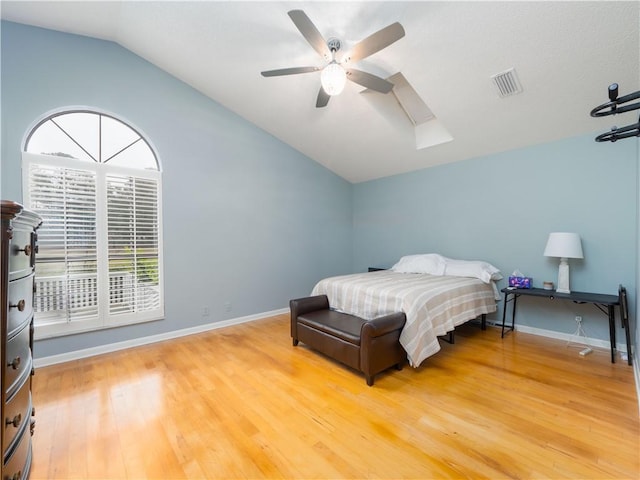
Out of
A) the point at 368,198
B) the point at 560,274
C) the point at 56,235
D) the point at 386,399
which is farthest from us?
the point at 368,198

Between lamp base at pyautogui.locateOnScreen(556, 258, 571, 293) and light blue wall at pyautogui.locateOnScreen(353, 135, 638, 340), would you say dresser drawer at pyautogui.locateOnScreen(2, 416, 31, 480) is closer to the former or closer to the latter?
lamp base at pyautogui.locateOnScreen(556, 258, 571, 293)

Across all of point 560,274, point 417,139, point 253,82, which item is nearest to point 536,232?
point 560,274

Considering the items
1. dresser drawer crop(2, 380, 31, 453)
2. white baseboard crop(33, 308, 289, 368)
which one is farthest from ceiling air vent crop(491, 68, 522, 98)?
white baseboard crop(33, 308, 289, 368)

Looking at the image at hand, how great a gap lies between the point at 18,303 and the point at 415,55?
11.1 ft

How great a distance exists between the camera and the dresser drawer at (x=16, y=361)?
1.09m

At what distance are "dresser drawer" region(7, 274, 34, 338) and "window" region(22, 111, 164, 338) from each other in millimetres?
1921

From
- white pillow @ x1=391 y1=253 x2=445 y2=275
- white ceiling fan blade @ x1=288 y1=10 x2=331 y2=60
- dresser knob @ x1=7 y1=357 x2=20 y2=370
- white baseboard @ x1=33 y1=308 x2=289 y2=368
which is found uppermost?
white ceiling fan blade @ x1=288 y1=10 x2=331 y2=60

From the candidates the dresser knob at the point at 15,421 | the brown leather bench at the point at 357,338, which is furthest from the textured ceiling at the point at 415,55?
the dresser knob at the point at 15,421

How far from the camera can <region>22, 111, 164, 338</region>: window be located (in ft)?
9.16

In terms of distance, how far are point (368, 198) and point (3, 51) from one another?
508 centimetres

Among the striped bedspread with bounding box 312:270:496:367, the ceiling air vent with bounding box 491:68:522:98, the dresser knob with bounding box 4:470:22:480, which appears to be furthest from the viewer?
the ceiling air vent with bounding box 491:68:522:98

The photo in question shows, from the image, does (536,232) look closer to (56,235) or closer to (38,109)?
(56,235)

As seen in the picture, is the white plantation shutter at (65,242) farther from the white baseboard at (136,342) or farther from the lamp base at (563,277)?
Answer: the lamp base at (563,277)

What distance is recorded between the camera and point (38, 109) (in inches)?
110
